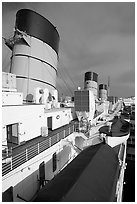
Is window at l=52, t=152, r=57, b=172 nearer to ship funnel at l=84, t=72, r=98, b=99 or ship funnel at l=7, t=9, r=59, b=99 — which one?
ship funnel at l=7, t=9, r=59, b=99

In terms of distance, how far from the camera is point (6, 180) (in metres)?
4.42

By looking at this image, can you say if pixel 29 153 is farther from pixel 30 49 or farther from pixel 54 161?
pixel 30 49

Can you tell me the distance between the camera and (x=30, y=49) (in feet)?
38.4

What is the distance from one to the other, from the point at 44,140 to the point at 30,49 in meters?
8.50

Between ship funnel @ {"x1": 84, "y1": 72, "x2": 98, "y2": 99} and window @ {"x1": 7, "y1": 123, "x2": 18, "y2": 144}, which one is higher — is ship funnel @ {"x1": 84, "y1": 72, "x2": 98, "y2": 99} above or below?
above

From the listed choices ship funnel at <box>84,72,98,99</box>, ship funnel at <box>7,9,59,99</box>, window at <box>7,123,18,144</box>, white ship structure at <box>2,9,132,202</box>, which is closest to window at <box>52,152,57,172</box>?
white ship structure at <box>2,9,132,202</box>

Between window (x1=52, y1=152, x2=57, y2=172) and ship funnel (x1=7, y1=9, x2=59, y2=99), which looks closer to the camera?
window (x1=52, y1=152, x2=57, y2=172)

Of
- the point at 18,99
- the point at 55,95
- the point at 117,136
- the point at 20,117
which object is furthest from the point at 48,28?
the point at 117,136

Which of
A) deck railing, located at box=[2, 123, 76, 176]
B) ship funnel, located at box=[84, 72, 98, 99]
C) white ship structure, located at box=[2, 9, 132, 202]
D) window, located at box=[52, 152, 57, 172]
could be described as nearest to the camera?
white ship structure, located at box=[2, 9, 132, 202]

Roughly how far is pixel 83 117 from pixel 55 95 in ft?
10.8

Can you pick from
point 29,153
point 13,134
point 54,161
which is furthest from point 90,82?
point 29,153

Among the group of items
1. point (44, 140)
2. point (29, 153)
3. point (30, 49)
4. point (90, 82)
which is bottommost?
point (29, 153)

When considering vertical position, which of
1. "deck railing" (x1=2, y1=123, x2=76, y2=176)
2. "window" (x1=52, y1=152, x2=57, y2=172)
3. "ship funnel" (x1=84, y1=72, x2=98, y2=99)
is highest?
"ship funnel" (x1=84, y1=72, x2=98, y2=99)

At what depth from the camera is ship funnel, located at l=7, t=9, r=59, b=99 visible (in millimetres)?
11461
